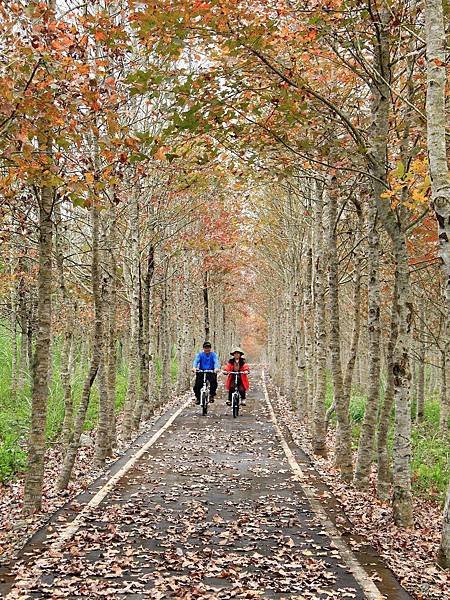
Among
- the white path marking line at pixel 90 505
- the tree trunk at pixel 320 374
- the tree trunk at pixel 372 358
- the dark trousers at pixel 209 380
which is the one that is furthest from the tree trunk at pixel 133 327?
the tree trunk at pixel 372 358

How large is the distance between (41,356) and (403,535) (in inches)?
205

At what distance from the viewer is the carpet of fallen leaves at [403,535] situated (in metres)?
6.89

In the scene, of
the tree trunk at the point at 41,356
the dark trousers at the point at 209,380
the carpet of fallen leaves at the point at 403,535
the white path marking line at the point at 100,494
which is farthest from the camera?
the dark trousers at the point at 209,380

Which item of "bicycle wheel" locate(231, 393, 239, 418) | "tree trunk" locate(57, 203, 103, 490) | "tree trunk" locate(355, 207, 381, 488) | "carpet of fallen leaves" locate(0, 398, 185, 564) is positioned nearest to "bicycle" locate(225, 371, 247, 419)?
"bicycle wheel" locate(231, 393, 239, 418)

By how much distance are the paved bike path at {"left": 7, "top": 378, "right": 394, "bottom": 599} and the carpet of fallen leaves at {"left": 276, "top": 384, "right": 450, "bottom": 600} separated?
567 millimetres

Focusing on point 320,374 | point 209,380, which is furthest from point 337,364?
point 209,380

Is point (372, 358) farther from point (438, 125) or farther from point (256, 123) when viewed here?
point (438, 125)

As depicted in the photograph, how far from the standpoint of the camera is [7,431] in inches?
703

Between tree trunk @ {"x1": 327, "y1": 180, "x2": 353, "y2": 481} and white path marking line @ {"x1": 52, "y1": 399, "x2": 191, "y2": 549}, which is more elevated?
tree trunk @ {"x1": 327, "y1": 180, "x2": 353, "y2": 481}

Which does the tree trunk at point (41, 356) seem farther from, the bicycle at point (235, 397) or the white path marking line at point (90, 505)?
the bicycle at point (235, 397)

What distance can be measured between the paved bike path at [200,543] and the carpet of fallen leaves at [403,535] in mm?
567

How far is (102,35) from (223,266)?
111ft

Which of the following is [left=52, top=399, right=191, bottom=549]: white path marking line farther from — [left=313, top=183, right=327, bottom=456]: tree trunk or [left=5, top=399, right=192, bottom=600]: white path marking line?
[left=313, top=183, right=327, bottom=456]: tree trunk

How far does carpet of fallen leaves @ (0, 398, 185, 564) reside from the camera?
8.59 m
